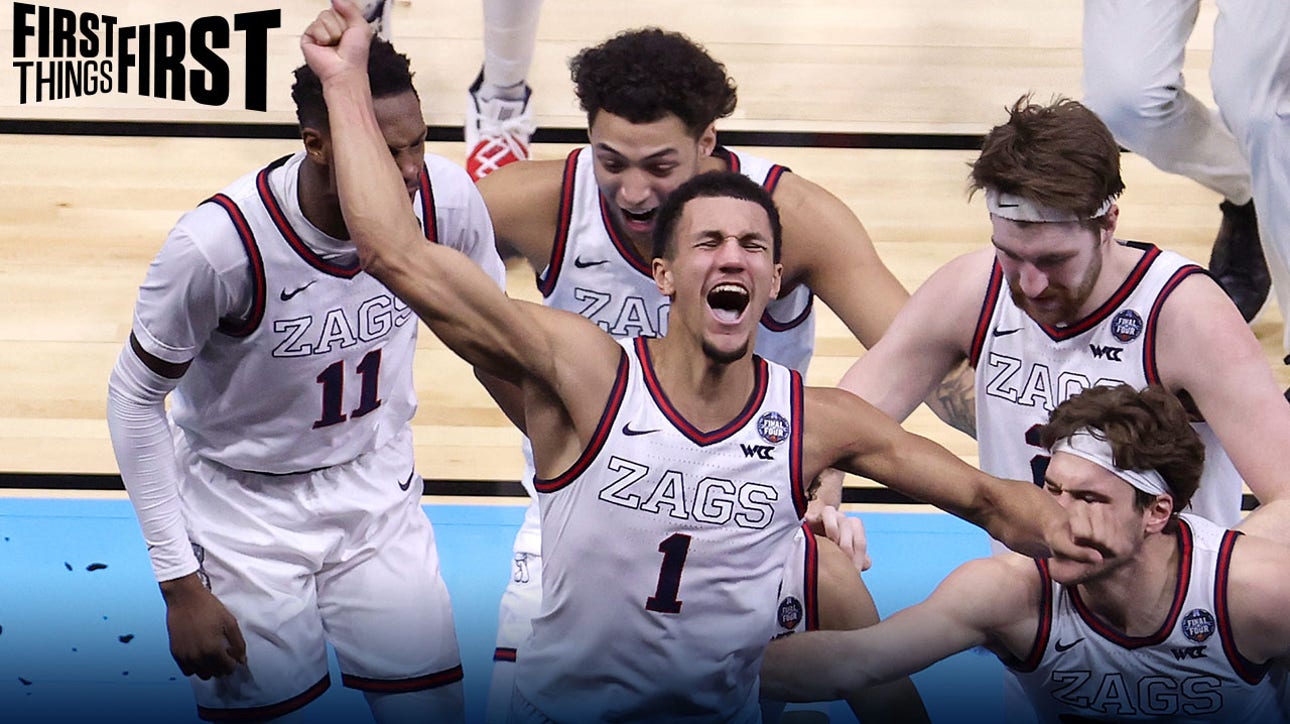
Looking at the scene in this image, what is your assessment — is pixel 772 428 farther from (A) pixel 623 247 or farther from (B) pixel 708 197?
(A) pixel 623 247

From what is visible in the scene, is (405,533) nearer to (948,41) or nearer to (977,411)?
(977,411)

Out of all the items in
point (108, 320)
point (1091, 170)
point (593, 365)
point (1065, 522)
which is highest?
point (1091, 170)

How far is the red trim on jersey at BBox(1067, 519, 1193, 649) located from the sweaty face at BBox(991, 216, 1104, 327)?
1.49 ft

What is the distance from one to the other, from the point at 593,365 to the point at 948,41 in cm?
475

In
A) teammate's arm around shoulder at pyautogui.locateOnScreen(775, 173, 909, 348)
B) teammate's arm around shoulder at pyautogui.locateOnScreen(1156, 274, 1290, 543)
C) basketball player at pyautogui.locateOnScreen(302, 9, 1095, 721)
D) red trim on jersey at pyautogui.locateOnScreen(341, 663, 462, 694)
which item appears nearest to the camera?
basketball player at pyautogui.locateOnScreen(302, 9, 1095, 721)

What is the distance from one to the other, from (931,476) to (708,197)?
612mm

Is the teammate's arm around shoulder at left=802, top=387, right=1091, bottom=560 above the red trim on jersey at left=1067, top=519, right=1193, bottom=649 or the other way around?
above

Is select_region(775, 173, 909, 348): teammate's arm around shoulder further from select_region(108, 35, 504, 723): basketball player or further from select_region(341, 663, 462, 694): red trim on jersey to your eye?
select_region(341, 663, 462, 694): red trim on jersey

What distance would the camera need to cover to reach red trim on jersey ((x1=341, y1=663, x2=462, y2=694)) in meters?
3.40

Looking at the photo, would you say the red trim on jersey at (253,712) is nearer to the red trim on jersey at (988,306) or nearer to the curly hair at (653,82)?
the curly hair at (653,82)

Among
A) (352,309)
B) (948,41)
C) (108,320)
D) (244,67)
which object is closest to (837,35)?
(948,41)

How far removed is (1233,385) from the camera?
3008 mm

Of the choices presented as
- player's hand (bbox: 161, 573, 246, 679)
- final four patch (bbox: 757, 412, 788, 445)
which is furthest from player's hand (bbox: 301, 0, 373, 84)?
player's hand (bbox: 161, 573, 246, 679)

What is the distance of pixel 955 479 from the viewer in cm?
280
